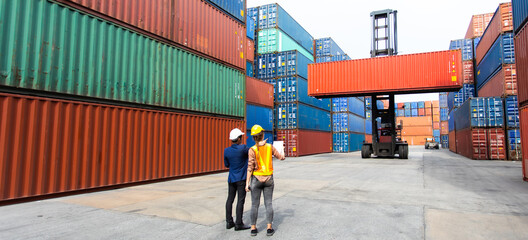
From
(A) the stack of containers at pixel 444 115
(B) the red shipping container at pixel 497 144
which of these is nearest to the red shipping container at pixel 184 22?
(B) the red shipping container at pixel 497 144

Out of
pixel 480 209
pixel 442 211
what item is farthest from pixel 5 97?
pixel 480 209

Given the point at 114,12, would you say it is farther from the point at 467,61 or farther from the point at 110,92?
the point at 467,61

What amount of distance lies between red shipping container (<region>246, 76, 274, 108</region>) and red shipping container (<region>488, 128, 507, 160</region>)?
16483 mm

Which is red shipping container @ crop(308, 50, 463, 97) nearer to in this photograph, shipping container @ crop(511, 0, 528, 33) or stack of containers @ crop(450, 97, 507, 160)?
stack of containers @ crop(450, 97, 507, 160)

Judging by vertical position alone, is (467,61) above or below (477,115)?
above

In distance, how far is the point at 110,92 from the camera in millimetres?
8367

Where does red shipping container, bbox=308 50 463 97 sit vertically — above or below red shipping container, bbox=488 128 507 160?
above

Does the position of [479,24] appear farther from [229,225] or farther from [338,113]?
[229,225]

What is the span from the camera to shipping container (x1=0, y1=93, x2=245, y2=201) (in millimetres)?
6285

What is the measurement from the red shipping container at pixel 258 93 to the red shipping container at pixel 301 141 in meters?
3.81

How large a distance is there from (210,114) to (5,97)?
22.6 ft

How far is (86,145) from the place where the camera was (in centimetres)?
764

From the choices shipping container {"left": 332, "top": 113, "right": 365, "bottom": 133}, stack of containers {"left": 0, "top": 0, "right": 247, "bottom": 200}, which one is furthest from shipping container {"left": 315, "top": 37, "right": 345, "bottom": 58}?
stack of containers {"left": 0, "top": 0, "right": 247, "bottom": 200}

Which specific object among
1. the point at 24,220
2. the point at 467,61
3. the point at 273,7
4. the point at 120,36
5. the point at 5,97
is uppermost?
the point at 273,7
